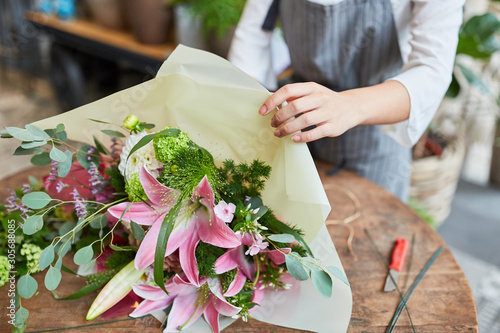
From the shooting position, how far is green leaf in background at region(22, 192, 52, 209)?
72cm

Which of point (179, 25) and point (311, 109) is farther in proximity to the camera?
point (179, 25)

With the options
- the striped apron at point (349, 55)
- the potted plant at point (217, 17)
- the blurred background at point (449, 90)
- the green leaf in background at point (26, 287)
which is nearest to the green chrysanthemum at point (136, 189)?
the green leaf in background at point (26, 287)

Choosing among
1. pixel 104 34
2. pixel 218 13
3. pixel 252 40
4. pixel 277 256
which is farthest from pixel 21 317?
pixel 104 34

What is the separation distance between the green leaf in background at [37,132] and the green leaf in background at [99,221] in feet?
0.52

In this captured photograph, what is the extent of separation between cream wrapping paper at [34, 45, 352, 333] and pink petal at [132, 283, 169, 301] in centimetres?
8

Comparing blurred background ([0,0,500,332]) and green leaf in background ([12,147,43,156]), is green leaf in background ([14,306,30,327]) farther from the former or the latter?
blurred background ([0,0,500,332])

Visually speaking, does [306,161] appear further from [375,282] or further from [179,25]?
[179,25]

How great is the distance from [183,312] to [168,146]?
0.29 m

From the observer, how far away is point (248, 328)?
2.51 feet

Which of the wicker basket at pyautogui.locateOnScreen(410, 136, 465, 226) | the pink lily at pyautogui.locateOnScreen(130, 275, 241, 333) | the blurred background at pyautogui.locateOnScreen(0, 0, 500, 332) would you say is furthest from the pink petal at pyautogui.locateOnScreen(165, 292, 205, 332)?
the wicker basket at pyautogui.locateOnScreen(410, 136, 465, 226)

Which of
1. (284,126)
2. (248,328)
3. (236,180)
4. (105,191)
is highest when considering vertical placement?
(284,126)

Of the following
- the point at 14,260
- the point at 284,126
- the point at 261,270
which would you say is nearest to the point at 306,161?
the point at 284,126

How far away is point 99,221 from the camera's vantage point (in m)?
0.81

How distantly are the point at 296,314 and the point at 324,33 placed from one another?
75 centimetres
